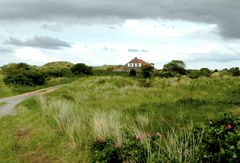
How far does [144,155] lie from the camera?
6496mm

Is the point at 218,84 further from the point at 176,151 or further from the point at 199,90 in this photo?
the point at 176,151

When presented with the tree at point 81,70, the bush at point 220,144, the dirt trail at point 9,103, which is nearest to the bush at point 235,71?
the tree at point 81,70

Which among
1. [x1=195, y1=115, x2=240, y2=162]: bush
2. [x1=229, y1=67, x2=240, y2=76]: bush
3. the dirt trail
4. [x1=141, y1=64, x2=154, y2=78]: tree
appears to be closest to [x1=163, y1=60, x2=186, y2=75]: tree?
[x1=141, y1=64, x2=154, y2=78]: tree

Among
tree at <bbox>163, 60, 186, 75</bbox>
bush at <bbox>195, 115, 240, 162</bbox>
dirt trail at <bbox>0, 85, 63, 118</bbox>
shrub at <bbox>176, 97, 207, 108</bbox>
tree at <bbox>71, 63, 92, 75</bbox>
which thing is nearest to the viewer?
bush at <bbox>195, 115, 240, 162</bbox>

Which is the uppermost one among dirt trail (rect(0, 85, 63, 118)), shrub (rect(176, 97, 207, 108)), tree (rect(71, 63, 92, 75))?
tree (rect(71, 63, 92, 75))

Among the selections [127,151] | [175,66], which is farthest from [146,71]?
[127,151]

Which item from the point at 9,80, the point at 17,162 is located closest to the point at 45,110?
the point at 17,162

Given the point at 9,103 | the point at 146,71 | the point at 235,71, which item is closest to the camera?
the point at 9,103

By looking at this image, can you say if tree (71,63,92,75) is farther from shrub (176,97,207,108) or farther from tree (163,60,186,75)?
shrub (176,97,207,108)

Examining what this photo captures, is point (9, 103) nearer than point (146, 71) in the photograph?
Yes

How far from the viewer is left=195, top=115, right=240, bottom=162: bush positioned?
5504mm

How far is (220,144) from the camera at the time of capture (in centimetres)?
610

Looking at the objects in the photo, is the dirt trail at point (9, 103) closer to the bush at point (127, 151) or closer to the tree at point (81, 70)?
the bush at point (127, 151)

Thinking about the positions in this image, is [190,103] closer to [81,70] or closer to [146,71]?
[146,71]
